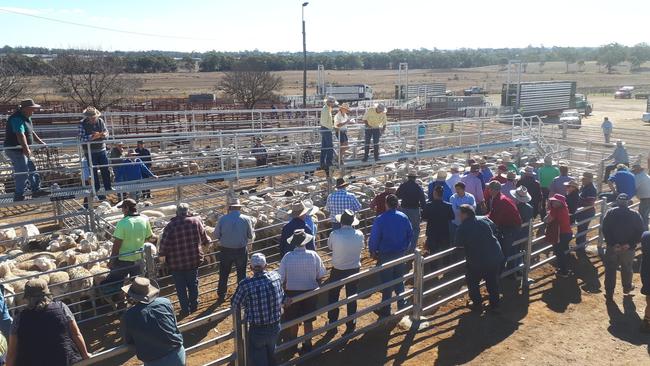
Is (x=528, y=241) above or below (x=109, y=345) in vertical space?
above

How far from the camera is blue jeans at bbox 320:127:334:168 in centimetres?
1232

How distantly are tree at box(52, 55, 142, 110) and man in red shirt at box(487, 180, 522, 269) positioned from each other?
27.3 m

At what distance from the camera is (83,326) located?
303 inches

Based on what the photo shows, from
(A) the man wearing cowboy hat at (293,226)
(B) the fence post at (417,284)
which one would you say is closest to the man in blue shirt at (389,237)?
(B) the fence post at (417,284)

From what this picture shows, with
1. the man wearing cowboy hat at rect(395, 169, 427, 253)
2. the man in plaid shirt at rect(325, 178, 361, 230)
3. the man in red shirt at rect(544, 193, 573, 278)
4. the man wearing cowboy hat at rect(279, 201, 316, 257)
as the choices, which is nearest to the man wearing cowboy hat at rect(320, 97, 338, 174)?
the man in plaid shirt at rect(325, 178, 361, 230)

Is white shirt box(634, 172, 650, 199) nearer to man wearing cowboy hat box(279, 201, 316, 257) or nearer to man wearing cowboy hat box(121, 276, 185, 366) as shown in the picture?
man wearing cowboy hat box(279, 201, 316, 257)

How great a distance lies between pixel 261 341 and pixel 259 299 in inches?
19.3

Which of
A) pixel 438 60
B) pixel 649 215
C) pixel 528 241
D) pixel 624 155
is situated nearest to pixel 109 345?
pixel 528 241

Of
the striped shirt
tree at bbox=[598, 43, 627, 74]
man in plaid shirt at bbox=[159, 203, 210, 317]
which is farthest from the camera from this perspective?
tree at bbox=[598, 43, 627, 74]

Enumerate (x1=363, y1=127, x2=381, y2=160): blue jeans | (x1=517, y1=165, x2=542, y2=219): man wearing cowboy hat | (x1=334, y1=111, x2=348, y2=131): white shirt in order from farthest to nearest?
(x1=363, y1=127, x2=381, y2=160): blue jeans
(x1=334, y1=111, x2=348, y2=131): white shirt
(x1=517, y1=165, x2=542, y2=219): man wearing cowboy hat

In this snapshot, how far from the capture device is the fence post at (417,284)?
268 inches

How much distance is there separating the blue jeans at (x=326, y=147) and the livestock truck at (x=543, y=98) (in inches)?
1171

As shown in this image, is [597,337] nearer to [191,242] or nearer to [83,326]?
[191,242]

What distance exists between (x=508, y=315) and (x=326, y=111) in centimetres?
635
